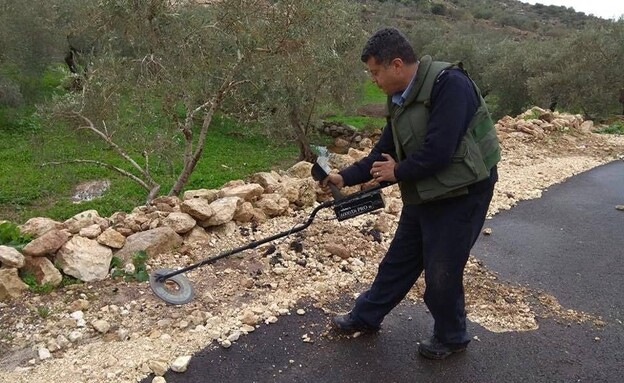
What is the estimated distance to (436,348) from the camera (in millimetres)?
3502

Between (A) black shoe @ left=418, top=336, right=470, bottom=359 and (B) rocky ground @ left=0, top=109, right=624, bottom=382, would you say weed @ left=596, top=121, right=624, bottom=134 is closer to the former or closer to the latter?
(B) rocky ground @ left=0, top=109, right=624, bottom=382

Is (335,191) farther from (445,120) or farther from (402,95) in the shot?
(445,120)

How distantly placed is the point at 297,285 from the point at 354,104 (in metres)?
14.8

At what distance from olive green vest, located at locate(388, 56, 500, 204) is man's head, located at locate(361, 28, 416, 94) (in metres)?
0.08

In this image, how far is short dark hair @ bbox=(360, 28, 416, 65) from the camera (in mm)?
2875

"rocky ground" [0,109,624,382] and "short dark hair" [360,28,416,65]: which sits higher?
"short dark hair" [360,28,416,65]

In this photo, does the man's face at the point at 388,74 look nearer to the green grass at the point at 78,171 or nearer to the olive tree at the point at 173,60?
the olive tree at the point at 173,60

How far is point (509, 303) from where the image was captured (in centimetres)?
435

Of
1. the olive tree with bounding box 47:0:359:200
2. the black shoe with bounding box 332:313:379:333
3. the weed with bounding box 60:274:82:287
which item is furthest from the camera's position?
the olive tree with bounding box 47:0:359:200

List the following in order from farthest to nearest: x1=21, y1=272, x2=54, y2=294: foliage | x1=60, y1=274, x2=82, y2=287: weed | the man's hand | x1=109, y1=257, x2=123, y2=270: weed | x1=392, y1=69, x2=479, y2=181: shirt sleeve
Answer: x1=109, y1=257, x2=123, y2=270: weed, x1=60, y1=274, x2=82, y2=287: weed, x1=21, y1=272, x2=54, y2=294: foliage, the man's hand, x1=392, y1=69, x2=479, y2=181: shirt sleeve

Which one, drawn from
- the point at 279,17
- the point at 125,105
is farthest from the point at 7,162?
the point at 279,17

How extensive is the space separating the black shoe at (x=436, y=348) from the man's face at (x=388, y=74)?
5.35 feet

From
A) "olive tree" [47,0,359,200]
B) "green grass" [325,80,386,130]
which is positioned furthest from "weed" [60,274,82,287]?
"green grass" [325,80,386,130]

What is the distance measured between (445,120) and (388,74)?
403 mm
